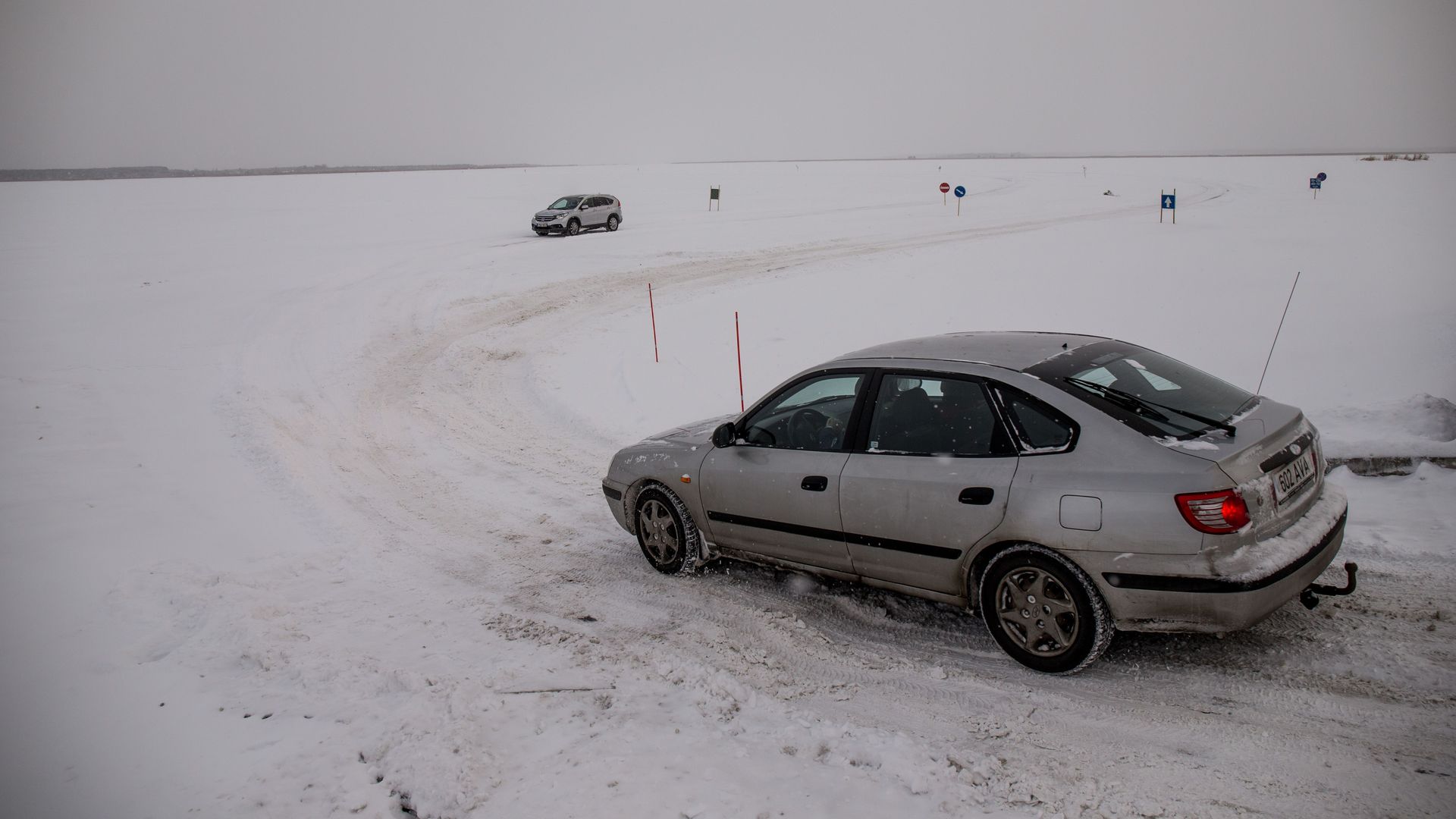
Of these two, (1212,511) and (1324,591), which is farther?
(1324,591)

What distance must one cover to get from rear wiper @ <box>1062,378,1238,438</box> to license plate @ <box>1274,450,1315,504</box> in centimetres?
29

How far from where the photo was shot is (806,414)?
5309 millimetres

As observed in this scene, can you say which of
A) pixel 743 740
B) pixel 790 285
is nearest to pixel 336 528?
pixel 743 740

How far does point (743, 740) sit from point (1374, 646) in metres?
3.13

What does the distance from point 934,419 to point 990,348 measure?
2.05 feet

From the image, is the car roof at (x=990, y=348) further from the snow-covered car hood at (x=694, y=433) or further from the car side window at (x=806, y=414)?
the snow-covered car hood at (x=694, y=433)

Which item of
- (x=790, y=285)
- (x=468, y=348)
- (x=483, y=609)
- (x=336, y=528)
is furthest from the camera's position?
(x=790, y=285)

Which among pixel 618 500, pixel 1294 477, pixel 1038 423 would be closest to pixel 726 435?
pixel 618 500

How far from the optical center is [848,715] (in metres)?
3.96

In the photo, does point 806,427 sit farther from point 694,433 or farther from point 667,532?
point 667,532

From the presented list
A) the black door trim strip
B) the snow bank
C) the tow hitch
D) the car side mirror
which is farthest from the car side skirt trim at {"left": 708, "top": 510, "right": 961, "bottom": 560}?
the snow bank

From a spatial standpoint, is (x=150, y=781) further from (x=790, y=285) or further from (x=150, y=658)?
(x=790, y=285)

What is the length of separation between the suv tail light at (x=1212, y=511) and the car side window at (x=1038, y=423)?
58cm

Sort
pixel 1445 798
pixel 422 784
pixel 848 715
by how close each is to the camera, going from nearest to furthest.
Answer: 1. pixel 1445 798
2. pixel 422 784
3. pixel 848 715
